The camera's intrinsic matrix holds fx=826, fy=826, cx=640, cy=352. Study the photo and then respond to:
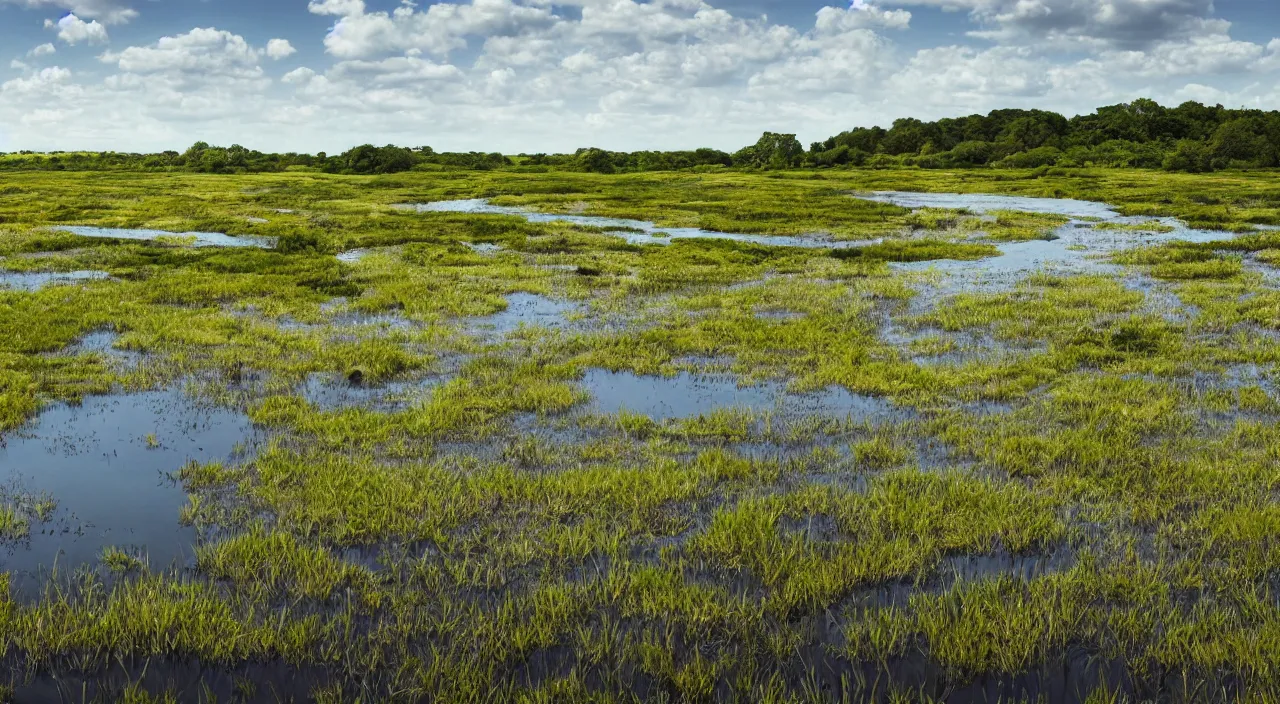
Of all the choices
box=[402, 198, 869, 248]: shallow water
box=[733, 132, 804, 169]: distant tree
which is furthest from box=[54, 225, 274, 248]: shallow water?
box=[733, 132, 804, 169]: distant tree

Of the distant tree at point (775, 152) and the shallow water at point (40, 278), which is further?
the distant tree at point (775, 152)

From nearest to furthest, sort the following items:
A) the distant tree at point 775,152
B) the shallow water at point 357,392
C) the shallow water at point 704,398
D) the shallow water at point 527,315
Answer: the shallow water at point 704,398 < the shallow water at point 357,392 < the shallow water at point 527,315 < the distant tree at point 775,152

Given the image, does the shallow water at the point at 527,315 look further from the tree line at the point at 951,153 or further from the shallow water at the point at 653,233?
the tree line at the point at 951,153

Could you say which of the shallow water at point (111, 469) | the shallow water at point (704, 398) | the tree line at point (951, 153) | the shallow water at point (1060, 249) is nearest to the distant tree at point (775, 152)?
the tree line at point (951, 153)

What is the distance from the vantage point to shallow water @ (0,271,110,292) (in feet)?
71.6

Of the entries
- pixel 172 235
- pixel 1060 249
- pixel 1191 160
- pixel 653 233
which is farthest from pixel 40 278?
pixel 1191 160

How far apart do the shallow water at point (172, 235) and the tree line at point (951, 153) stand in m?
62.7

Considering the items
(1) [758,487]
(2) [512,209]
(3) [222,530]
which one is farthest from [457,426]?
(2) [512,209]

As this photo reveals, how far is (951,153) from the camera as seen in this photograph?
373 ft

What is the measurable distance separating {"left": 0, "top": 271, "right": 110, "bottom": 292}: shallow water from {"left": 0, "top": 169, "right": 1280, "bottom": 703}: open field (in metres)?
0.41

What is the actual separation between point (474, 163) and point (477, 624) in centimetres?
11124

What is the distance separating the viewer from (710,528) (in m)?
7.79

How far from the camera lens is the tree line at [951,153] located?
9288cm

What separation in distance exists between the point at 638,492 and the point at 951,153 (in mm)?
117133
